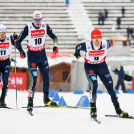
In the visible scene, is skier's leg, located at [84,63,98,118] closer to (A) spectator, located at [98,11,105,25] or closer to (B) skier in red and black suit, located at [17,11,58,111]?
(B) skier in red and black suit, located at [17,11,58,111]

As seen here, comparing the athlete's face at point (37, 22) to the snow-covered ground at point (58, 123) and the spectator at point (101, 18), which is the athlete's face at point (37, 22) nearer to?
the snow-covered ground at point (58, 123)

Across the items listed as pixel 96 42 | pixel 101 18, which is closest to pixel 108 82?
pixel 96 42

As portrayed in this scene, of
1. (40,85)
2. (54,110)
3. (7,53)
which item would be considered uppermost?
(7,53)

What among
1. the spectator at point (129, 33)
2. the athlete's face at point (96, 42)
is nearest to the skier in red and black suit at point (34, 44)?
the athlete's face at point (96, 42)

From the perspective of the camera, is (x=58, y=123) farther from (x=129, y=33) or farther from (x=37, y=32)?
(x=129, y=33)

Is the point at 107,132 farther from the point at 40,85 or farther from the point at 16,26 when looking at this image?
the point at 16,26

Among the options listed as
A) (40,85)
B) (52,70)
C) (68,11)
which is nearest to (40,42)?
(40,85)

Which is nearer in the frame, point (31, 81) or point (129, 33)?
point (31, 81)

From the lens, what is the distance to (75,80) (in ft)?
69.9

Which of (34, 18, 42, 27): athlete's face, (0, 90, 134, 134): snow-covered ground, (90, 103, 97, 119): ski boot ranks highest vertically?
(34, 18, 42, 27): athlete's face

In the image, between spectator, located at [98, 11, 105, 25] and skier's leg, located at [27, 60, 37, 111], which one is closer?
skier's leg, located at [27, 60, 37, 111]

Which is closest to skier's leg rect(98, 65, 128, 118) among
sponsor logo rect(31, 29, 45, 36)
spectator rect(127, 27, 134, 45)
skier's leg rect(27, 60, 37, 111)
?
skier's leg rect(27, 60, 37, 111)

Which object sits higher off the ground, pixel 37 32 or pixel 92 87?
pixel 37 32

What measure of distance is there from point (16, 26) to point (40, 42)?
26.0 m
